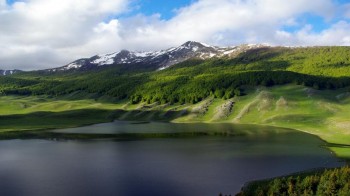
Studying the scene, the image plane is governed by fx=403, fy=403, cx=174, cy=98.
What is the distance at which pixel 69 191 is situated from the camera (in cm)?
6028

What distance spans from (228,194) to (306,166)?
82.3 feet

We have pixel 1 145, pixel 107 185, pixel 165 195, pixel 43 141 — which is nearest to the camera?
pixel 165 195

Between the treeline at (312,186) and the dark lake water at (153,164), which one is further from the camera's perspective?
the dark lake water at (153,164)

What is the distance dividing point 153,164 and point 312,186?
33960mm

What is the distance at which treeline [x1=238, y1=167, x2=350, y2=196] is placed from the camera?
51312 mm

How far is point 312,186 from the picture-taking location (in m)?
53.9

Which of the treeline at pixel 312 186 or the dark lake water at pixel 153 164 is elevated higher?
the treeline at pixel 312 186

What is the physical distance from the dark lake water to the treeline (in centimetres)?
601

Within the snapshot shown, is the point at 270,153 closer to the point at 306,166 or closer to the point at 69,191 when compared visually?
the point at 306,166

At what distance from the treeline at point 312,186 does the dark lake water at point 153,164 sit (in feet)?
19.7

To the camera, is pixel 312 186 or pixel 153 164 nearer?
pixel 312 186

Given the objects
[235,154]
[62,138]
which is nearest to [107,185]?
[235,154]

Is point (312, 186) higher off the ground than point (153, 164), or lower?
higher

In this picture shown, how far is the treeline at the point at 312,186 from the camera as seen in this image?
168 feet
